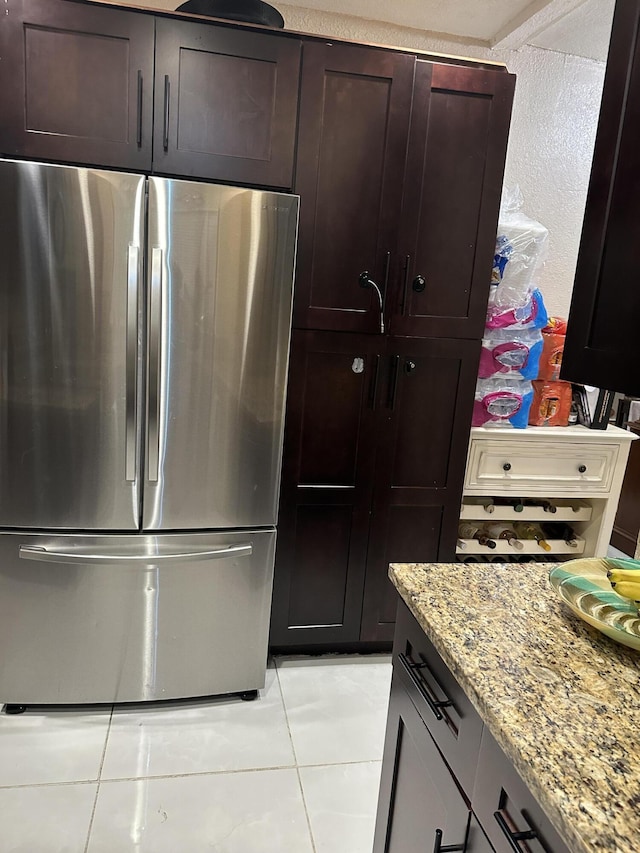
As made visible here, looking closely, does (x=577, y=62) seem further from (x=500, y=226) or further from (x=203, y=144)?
(x=203, y=144)

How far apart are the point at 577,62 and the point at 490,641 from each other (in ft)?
8.73

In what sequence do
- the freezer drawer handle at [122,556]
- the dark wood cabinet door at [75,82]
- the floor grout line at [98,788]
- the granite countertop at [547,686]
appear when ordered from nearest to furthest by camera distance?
the granite countertop at [547,686] < the floor grout line at [98,788] < the dark wood cabinet door at [75,82] < the freezer drawer handle at [122,556]

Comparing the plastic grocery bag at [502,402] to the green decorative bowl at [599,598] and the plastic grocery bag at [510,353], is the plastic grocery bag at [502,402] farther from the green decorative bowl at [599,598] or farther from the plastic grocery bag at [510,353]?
the green decorative bowl at [599,598]

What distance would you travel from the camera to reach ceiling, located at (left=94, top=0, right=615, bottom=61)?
233cm

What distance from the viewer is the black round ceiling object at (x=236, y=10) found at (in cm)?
203

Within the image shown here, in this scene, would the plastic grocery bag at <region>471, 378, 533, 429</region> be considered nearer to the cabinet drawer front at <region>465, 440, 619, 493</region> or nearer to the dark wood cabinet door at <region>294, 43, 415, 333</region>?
the cabinet drawer front at <region>465, 440, 619, 493</region>

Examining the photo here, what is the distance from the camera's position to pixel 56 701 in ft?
6.87

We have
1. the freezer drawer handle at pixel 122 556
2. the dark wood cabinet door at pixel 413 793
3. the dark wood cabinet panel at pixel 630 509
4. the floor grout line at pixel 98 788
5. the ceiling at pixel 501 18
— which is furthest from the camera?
the dark wood cabinet panel at pixel 630 509

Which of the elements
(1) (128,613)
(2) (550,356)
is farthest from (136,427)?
(2) (550,356)

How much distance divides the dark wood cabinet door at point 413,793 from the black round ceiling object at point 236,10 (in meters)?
2.04

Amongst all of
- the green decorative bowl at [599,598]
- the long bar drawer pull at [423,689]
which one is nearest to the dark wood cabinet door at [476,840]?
the long bar drawer pull at [423,689]

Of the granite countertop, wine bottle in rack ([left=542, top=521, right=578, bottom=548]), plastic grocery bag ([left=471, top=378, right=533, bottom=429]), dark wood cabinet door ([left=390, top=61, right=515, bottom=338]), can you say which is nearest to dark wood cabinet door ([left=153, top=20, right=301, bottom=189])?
dark wood cabinet door ([left=390, top=61, right=515, bottom=338])

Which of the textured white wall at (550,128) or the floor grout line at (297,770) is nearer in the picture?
the floor grout line at (297,770)

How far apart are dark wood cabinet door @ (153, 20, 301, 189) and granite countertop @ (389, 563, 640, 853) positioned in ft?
4.62
